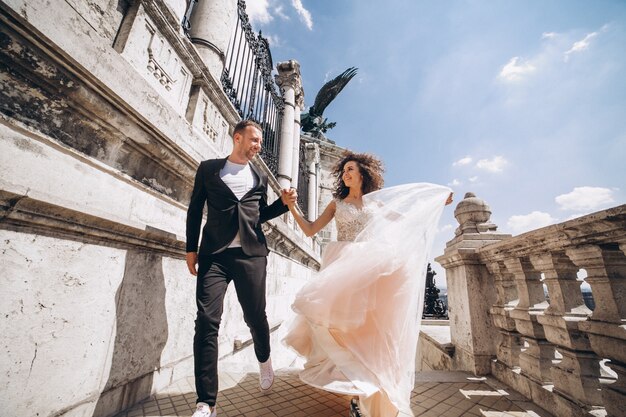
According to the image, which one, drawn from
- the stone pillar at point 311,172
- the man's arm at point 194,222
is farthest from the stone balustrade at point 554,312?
the stone pillar at point 311,172

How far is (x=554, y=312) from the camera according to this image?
190cm

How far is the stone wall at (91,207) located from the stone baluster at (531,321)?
2917mm

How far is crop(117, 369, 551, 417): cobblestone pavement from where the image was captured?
5.58ft

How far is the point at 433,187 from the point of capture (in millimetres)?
2463

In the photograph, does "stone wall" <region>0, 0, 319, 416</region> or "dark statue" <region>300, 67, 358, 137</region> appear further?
"dark statue" <region>300, 67, 358, 137</region>

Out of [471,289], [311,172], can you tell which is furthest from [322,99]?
[471,289]

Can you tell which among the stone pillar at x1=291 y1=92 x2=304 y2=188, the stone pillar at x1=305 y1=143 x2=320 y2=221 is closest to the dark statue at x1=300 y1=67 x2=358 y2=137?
the stone pillar at x1=305 y1=143 x2=320 y2=221

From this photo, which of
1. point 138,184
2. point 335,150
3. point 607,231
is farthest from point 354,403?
point 335,150

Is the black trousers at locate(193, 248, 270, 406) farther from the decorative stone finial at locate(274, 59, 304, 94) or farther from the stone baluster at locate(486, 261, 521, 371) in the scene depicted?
the decorative stone finial at locate(274, 59, 304, 94)

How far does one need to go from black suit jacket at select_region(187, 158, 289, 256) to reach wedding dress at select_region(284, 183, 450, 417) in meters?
0.60

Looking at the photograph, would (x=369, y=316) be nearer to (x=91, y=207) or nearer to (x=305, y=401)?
(x=305, y=401)

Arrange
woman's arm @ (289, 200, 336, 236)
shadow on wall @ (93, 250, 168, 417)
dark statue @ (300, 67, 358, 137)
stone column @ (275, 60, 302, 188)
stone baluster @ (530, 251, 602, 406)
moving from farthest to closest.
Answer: dark statue @ (300, 67, 358, 137) < stone column @ (275, 60, 302, 188) < woman's arm @ (289, 200, 336, 236) < stone baluster @ (530, 251, 602, 406) < shadow on wall @ (93, 250, 168, 417)

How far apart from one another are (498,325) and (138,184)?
142 inches

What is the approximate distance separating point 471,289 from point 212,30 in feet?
14.3
